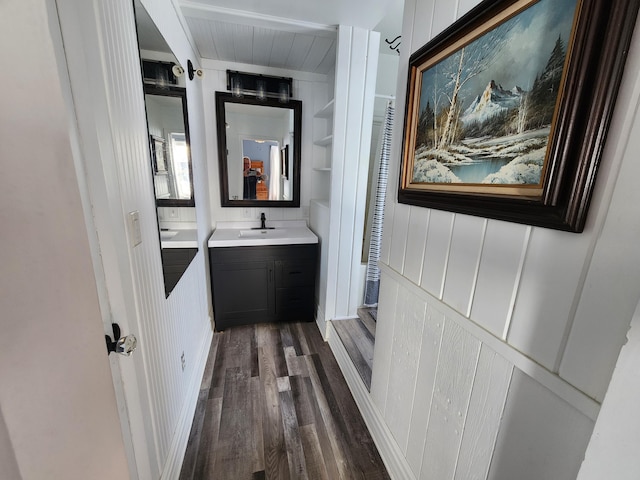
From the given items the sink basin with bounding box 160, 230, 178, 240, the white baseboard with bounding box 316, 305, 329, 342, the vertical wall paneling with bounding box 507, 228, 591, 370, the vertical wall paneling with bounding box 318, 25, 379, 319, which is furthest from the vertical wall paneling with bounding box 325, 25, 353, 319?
the vertical wall paneling with bounding box 507, 228, 591, 370

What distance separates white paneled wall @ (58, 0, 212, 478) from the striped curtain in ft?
5.37

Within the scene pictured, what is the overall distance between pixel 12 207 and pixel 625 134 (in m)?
0.94

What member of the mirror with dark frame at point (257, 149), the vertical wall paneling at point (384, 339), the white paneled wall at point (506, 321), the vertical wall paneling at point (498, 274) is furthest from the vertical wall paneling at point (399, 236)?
the mirror with dark frame at point (257, 149)

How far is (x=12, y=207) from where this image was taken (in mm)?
276

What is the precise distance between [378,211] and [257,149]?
1320mm

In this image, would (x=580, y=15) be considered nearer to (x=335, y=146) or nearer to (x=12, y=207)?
(x=12, y=207)

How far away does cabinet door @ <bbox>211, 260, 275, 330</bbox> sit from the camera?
2332mm

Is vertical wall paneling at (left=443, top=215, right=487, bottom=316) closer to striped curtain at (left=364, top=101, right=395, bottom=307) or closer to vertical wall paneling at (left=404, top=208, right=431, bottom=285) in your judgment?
vertical wall paneling at (left=404, top=208, right=431, bottom=285)

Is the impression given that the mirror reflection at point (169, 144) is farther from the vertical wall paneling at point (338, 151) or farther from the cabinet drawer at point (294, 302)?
the cabinet drawer at point (294, 302)

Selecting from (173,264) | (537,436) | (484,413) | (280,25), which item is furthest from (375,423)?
(280,25)

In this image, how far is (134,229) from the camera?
93cm

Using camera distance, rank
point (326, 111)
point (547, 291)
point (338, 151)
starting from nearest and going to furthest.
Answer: point (547, 291) < point (338, 151) < point (326, 111)

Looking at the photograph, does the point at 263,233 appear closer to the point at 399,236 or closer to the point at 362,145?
the point at 362,145

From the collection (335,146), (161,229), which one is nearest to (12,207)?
(161,229)
